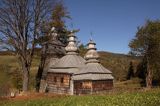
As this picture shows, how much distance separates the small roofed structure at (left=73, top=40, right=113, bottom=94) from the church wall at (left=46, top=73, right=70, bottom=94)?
75.8 inches

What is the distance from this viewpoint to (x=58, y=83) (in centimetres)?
4384

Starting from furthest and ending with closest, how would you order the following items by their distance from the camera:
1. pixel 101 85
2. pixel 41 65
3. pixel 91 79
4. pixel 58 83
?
→ 1. pixel 41 65
2. pixel 58 83
3. pixel 101 85
4. pixel 91 79

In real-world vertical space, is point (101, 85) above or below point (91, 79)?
below

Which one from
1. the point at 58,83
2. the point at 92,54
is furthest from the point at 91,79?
the point at 58,83

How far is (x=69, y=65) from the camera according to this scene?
42.7m

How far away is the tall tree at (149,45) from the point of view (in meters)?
52.9

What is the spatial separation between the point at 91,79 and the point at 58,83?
24.1 feet

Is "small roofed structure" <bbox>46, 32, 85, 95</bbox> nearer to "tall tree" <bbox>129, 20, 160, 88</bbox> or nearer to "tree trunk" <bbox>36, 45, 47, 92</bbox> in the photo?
"tree trunk" <bbox>36, 45, 47, 92</bbox>

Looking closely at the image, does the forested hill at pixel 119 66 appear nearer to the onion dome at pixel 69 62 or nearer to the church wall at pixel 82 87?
the onion dome at pixel 69 62

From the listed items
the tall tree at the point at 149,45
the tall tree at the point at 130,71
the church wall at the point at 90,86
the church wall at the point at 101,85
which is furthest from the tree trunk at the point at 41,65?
the tall tree at the point at 130,71

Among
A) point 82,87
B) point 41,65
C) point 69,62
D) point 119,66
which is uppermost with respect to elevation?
point 69,62

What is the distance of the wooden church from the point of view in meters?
39.3

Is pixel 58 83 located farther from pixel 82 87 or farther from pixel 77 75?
pixel 82 87

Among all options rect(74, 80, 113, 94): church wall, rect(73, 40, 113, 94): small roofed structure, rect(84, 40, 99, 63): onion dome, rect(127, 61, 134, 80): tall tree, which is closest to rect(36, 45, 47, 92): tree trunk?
rect(84, 40, 99, 63): onion dome
